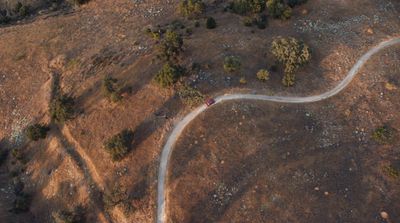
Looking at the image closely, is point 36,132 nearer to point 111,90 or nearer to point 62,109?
point 62,109

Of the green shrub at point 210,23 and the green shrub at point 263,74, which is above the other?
the green shrub at point 210,23

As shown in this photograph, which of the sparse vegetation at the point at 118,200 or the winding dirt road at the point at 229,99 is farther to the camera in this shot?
the winding dirt road at the point at 229,99

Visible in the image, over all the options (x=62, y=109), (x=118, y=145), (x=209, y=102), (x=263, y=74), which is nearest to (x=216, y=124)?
(x=209, y=102)

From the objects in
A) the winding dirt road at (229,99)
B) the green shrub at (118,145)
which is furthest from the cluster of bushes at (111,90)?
the winding dirt road at (229,99)

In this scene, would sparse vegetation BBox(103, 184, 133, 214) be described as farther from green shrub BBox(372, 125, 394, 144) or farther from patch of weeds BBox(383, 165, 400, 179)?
green shrub BBox(372, 125, 394, 144)

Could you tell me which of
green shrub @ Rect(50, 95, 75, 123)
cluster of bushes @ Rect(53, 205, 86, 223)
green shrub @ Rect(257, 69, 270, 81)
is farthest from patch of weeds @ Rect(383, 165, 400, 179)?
green shrub @ Rect(50, 95, 75, 123)

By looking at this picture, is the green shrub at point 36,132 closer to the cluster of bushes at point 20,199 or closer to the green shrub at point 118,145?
the cluster of bushes at point 20,199
